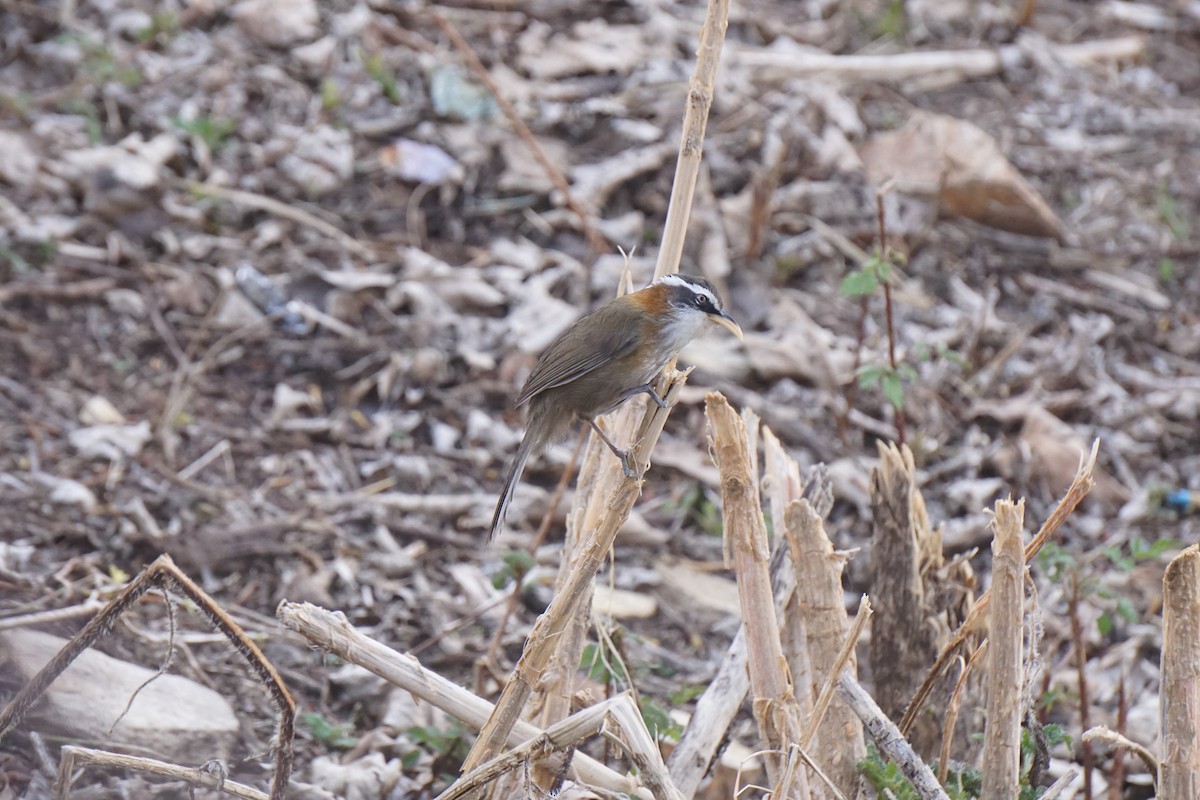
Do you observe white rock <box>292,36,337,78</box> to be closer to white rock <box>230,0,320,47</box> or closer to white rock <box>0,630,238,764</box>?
white rock <box>230,0,320,47</box>

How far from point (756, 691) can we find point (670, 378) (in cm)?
90

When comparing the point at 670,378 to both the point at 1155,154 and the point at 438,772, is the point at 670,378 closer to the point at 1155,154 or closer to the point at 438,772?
the point at 438,772

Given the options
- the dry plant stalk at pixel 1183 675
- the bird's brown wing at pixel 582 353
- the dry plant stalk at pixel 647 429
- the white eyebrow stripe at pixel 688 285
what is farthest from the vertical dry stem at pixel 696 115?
the dry plant stalk at pixel 1183 675

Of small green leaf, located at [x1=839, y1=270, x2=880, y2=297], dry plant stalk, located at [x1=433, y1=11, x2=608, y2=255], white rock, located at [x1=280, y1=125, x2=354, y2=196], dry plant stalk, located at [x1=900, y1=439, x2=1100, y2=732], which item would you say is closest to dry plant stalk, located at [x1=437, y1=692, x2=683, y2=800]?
dry plant stalk, located at [x1=900, y1=439, x2=1100, y2=732]

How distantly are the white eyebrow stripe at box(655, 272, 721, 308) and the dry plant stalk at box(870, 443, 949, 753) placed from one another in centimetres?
80

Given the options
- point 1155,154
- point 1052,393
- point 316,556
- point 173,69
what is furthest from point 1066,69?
point 316,556

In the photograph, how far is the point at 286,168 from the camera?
7.20 m

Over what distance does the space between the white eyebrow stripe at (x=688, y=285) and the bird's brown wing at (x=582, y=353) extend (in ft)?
0.72

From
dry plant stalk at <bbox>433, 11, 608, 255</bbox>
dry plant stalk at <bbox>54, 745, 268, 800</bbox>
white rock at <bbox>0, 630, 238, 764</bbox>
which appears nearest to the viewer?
dry plant stalk at <bbox>54, 745, 268, 800</bbox>

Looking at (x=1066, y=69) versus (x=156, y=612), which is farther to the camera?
(x=1066, y=69)

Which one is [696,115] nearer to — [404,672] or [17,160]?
[404,672]

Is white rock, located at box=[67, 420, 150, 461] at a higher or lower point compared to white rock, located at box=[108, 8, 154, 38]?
lower

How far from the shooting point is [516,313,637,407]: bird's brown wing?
161 inches

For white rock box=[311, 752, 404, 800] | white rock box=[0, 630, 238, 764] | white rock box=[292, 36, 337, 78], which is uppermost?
white rock box=[292, 36, 337, 78]
